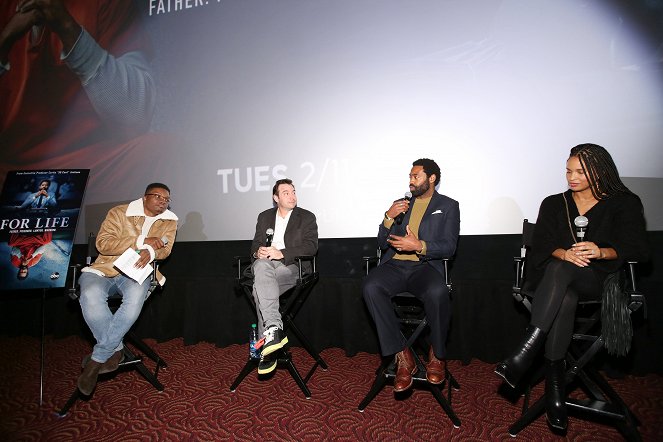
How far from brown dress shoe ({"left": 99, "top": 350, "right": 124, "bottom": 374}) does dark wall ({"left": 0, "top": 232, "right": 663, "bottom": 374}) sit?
3.00 feet

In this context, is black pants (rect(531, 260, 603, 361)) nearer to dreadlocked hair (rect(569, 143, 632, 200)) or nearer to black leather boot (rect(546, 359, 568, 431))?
black leather boot (rect(546, 359, 568, 431))

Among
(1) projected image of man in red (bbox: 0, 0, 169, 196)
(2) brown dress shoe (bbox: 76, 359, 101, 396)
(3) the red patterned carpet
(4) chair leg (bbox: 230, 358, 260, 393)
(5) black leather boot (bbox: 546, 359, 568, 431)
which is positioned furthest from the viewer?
(1) projected image of man in red (bbox: 0, 0, 169, 196)

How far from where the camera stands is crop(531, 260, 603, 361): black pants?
5.80ft

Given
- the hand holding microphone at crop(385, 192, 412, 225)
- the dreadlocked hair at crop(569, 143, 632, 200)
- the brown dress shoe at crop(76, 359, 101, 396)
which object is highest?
the dreadlocked hair at crop(569, 143, 632, 200)

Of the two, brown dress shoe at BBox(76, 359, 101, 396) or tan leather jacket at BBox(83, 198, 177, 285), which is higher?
tan leather jacket at BBox(83, 198, 177, 285)

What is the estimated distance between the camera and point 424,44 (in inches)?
122

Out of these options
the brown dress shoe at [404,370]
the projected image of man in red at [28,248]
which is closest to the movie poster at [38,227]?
the projected image of man in red at [28,248]

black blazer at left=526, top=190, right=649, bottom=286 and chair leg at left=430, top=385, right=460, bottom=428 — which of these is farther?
chair leg at left=430, top=385, right=460, bottom=428

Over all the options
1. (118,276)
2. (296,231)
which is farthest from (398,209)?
(118,276)

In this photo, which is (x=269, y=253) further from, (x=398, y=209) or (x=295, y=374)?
(x=398, y=209)

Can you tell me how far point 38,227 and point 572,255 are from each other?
3497 millimetres

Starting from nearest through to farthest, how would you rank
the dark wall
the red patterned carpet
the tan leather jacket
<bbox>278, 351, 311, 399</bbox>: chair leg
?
1. the red patterned carpet
2. <bbox>278, 351, 311, 399</bbox>: chair leg
3. the dark wall
4. the tan leather jacket

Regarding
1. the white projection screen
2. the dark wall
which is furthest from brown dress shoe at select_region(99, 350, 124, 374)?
the white projection screen

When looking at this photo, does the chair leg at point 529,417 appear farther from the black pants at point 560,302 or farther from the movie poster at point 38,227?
the movie poster at point 38,227
